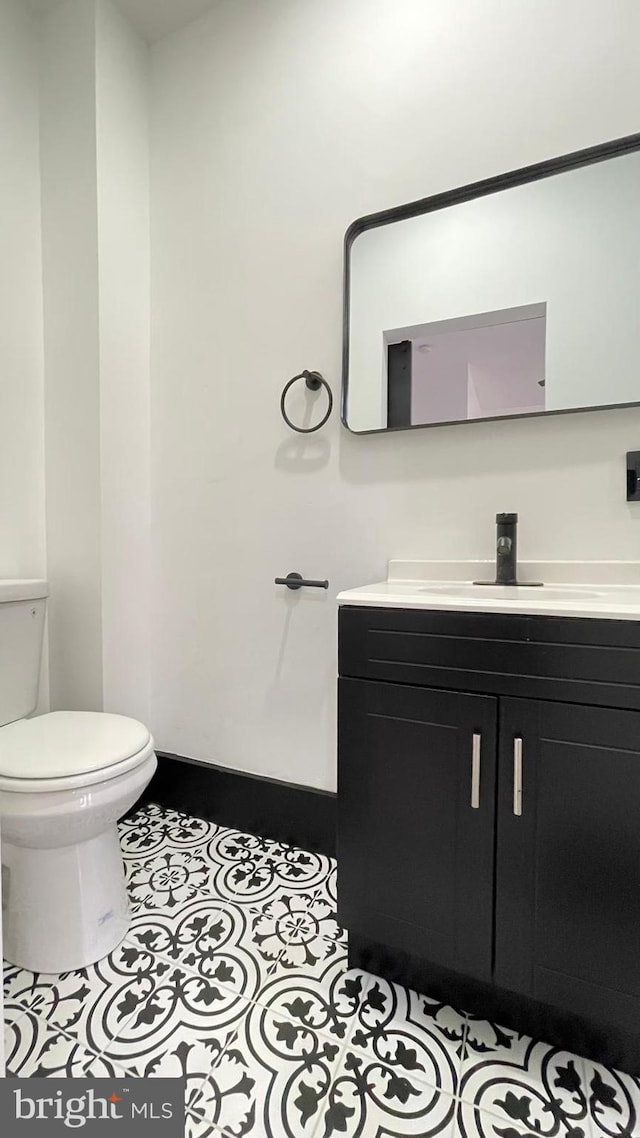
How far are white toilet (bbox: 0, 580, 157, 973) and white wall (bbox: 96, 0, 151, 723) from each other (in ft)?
1.60

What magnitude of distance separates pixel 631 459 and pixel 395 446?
58cm

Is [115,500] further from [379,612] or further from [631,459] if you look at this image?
[631,459]

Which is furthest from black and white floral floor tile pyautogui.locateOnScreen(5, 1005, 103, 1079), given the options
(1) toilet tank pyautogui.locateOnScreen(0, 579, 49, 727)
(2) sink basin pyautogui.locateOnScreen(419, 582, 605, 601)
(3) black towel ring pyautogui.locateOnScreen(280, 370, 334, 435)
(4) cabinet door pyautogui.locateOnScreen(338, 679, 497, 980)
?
(3) black towel ring pyautogui.locateOnScreen(280, 370, 334, 435)

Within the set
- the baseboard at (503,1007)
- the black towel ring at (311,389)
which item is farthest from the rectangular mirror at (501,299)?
the baseboard at (503,1007)

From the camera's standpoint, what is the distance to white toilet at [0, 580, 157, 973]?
3.64 ft

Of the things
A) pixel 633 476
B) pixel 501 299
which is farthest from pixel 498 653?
pixel 501 299

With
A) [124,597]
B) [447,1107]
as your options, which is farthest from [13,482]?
[447,1107]

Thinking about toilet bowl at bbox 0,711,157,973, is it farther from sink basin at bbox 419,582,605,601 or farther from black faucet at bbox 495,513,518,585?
black faucet at bbox 495,513,518,585

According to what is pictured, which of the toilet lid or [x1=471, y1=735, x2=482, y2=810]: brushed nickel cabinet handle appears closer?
[x1=471, y1=735, x2=482, y2=810]: brushed nickel cabinet handle

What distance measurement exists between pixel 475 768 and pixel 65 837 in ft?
2.84

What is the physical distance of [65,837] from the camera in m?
1.15

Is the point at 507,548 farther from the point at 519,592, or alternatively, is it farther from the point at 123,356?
the point at 123,356

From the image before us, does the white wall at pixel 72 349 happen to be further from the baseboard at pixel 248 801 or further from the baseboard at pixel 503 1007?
the baseboard at pixel 503 1007

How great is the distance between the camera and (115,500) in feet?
5.76
